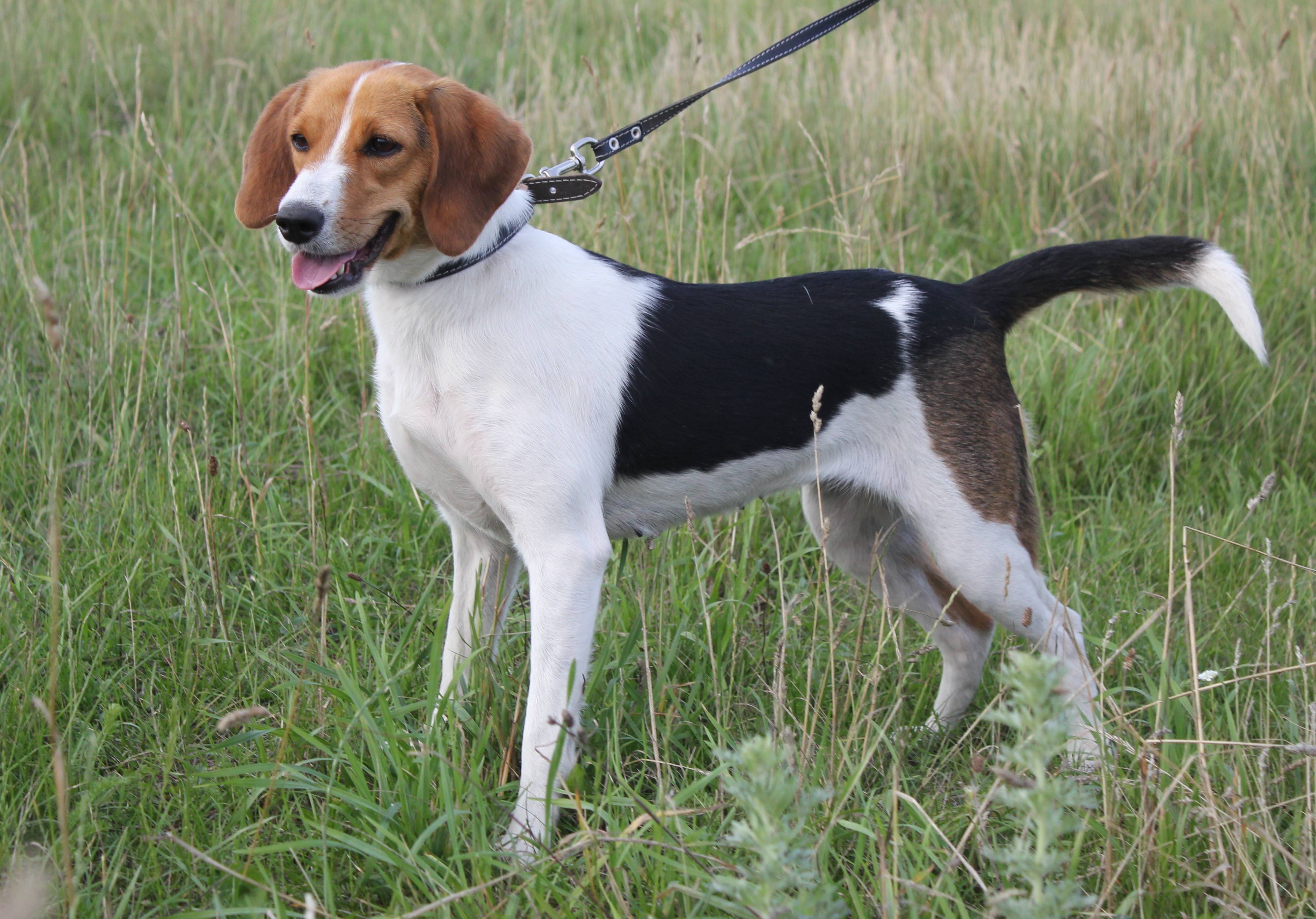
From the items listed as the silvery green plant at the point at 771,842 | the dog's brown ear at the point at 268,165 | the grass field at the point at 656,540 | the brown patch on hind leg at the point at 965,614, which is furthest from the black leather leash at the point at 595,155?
the brown patch on hind leg at the point at 965,614

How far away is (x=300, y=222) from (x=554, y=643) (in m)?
1.02

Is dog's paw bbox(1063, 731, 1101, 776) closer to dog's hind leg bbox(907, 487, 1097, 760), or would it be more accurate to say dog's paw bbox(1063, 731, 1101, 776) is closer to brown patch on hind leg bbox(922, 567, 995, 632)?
dog's hind leg bbox(907, 487, 1097, 760)

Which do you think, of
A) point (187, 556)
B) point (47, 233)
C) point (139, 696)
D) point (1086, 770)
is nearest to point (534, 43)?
point (47, 233)

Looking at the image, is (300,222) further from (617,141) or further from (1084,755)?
(1084,755)

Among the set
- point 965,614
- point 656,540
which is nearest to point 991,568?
point 965,614

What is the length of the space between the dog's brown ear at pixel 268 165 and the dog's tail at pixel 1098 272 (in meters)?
1.76

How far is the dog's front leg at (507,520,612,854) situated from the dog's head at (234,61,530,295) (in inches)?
27.0

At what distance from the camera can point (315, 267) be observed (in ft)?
7.80

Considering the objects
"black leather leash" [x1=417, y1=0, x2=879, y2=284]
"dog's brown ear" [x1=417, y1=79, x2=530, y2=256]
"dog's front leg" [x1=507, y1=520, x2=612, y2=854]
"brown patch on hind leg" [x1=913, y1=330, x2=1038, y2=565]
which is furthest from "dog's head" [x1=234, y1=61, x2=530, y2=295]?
"brown patch on hind leg" [x1=913, y1=330, x2=1038, y2=565]

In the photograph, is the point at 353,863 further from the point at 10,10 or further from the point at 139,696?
the point at 10,10

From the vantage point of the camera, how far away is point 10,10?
20.7 ft

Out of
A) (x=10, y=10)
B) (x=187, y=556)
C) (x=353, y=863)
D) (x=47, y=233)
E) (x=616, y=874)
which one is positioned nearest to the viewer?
(x=616, y=874)

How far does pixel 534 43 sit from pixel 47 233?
3.44 m

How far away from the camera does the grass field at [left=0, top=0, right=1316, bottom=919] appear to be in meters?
2.20
